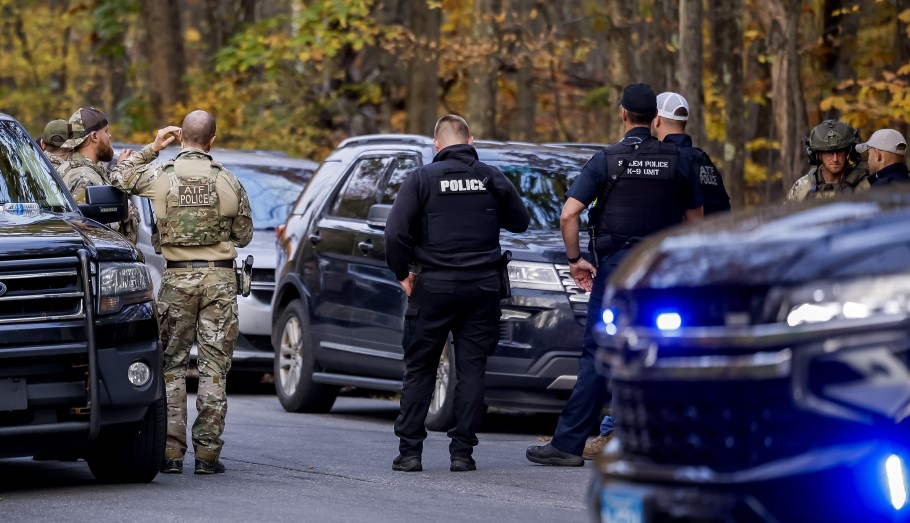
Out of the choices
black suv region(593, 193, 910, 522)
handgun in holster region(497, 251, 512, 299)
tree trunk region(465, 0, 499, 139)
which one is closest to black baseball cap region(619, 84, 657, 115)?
handgun in holster region(497, 251, 512, 299)

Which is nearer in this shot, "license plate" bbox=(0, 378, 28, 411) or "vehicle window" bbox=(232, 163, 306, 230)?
"license plate" bbox=(0, 378, 28, 411)

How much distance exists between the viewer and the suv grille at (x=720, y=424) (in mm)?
3771

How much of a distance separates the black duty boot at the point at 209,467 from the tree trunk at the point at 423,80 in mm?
14689

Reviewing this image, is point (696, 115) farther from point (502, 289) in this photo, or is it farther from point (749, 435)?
point (749, 435)

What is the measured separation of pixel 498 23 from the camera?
23438 millimetres

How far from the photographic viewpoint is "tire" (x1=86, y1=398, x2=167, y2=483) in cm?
822

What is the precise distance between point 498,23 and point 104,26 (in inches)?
377

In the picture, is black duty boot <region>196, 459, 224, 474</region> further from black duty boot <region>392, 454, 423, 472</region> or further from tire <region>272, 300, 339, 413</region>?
tire <region>272, 300, 339, 413</region>

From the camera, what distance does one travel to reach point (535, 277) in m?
10.2

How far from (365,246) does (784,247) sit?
25.4 feet

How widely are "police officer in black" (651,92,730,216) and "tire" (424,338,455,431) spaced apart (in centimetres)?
199

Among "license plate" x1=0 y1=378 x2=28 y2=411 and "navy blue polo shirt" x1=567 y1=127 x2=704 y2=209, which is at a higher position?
"navy blue polo shirt" x1=567 y1=127 x2=704 y2=209

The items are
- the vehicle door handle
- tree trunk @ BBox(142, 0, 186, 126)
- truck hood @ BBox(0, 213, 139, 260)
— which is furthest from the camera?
tree trunk @ BBox(142, 0, 186, 126)

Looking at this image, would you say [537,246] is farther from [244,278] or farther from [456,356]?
[244,278]
